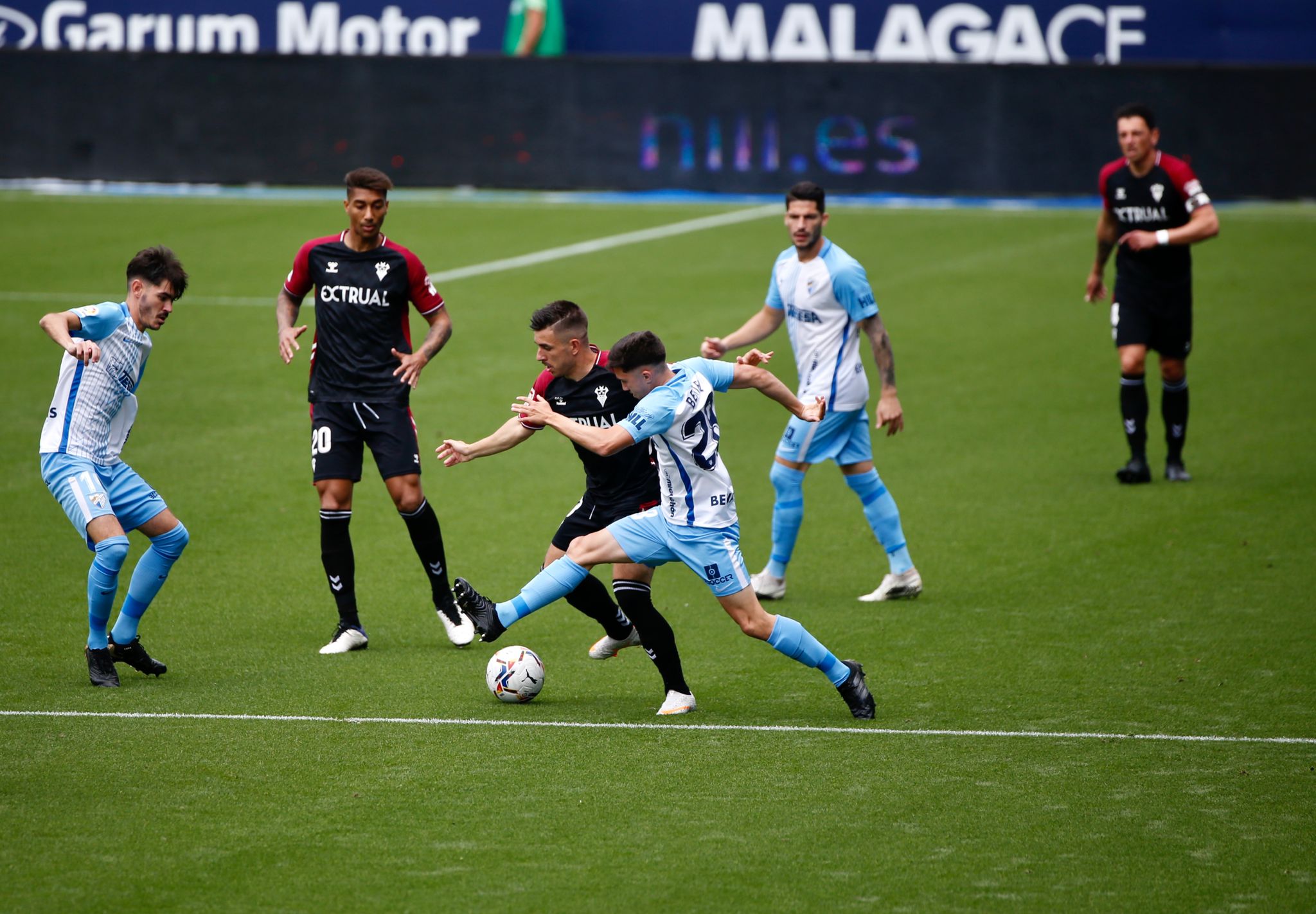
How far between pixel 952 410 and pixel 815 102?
10.8 meters

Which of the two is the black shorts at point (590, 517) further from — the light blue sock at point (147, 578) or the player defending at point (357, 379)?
the light blue sock at point (147, 578)

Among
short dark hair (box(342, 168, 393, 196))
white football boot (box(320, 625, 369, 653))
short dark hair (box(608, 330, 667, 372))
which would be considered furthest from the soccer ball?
short dark hair (box(342, 168, 393, 196))

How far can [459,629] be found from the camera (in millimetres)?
8734

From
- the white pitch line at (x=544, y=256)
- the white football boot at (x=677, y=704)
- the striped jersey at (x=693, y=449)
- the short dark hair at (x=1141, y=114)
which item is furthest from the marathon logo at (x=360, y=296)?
the white pitch line at (x=544, y=256)

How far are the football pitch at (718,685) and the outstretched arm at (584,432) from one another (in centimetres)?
128

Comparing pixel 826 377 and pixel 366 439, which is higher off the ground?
pixel 826 377

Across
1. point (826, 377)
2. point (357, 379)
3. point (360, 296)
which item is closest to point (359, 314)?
point (360, 296)

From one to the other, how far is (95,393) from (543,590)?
7.82 ft

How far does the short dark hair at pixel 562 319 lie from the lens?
7566mm

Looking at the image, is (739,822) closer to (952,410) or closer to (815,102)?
(952,410)

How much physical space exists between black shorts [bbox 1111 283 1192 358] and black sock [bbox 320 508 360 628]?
6.55 metres

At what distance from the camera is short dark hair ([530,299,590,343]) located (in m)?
7.57

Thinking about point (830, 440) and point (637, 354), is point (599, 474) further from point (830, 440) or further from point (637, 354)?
point (830, 440)

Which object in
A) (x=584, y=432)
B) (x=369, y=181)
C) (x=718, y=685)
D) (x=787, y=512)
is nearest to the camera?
(x=584, y=432)
